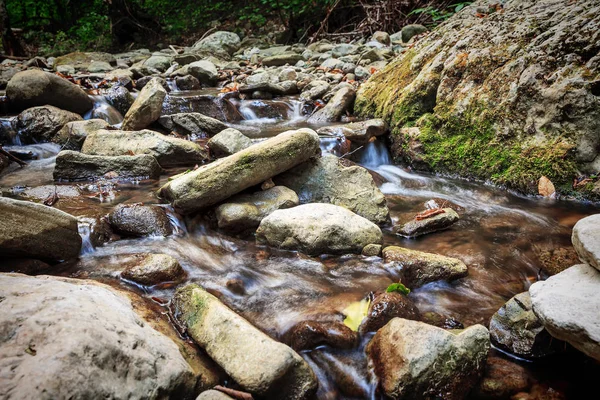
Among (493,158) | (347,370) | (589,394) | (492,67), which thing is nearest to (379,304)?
(347,370)

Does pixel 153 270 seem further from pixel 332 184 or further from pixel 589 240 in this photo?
pixel 589 240

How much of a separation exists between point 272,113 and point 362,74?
3075 mm

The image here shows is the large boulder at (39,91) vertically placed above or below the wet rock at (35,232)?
above

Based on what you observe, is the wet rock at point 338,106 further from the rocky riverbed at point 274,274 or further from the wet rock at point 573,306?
the wet rock at point 573,306

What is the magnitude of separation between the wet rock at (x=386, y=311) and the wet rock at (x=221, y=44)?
15.3m

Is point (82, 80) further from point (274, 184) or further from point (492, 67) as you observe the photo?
Answer: point (492, 67)

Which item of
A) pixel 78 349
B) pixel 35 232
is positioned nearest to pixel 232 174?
pixel 35 232

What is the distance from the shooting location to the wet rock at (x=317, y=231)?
3412mm

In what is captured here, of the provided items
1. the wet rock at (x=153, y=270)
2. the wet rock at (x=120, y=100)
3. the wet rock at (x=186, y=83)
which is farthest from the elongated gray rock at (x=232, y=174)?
the wet rock at (x=186, y=83)

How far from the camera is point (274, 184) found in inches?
169

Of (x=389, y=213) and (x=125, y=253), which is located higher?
(x=125, y=253)

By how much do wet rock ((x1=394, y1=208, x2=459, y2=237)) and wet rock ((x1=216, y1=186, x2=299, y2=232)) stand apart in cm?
119

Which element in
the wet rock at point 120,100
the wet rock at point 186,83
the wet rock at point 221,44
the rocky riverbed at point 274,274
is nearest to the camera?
the rocky riverbed at point 274,274

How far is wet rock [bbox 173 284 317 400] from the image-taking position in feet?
6.26
